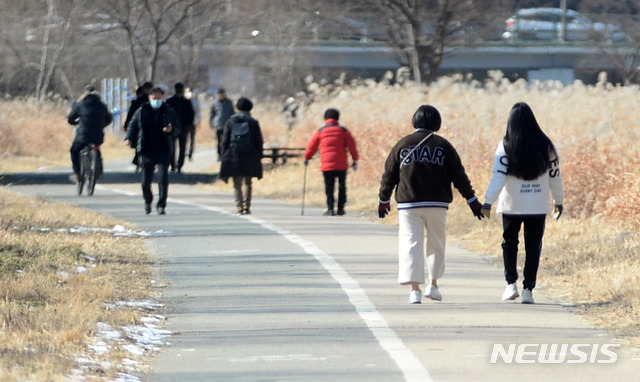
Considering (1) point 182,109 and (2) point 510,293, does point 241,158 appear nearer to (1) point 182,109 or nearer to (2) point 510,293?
(1) point 182,109

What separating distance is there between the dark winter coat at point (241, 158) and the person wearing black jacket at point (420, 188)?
8805 millimetres

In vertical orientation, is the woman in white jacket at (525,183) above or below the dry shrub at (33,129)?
above

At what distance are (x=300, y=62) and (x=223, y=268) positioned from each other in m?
47.7

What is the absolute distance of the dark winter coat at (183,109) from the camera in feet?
84.9

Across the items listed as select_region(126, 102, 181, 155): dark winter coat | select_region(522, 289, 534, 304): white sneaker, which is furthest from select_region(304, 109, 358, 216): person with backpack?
select_region(522, 289, 534, 304): white sneaker

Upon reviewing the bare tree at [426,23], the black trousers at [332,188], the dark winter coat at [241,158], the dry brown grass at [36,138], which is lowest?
the dry brown grass at [36,138]

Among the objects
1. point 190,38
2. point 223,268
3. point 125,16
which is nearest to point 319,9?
point 125,16

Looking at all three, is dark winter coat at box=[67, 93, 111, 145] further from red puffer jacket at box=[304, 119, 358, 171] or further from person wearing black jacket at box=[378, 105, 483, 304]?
person wearing black jacket at box=[378, 105, 483, 304]

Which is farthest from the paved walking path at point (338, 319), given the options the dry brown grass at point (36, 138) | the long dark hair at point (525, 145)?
the dry brown grass at point (36, 138)

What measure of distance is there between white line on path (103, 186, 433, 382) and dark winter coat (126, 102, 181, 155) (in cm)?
324

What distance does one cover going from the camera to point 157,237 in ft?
51.8

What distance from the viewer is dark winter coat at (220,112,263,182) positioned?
19.2m

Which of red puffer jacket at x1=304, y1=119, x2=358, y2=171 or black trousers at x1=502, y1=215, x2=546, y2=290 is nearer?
black trousers at x1=502, y1=215, x2=546, y2=290

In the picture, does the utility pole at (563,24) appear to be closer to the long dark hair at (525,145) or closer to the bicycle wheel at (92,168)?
the bicycle wheel at (92,168)
